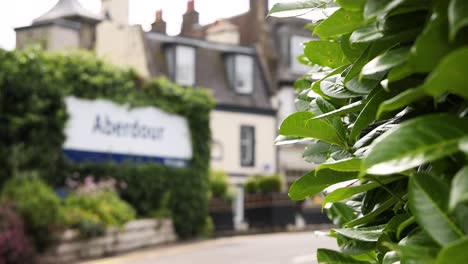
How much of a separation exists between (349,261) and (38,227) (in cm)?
1235

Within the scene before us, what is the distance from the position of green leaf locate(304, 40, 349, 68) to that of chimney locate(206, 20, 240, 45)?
2964 centimetres

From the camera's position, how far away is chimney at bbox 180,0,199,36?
32219mm

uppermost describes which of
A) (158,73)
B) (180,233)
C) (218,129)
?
(158,73)

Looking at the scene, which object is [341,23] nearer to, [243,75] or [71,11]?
[71,11]

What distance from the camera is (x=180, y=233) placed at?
18.9m

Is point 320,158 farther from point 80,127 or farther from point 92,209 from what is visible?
point 80,127

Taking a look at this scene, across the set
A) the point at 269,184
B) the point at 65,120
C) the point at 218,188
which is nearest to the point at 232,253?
the point at 65,120

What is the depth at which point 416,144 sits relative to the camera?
3.36 ft

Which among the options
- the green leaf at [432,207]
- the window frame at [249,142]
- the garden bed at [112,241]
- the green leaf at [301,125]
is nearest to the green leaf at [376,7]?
the green leaf at [432,207]

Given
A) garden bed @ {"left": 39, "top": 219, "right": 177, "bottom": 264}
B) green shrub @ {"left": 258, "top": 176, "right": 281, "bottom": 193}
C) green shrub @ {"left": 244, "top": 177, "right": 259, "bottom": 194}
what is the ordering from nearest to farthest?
garden bed @ {"left": 39, "top": 219, "right": 177, "bottom": 264}
green shrub @ {"left": 258, "top": 176, "right": 281, "bottom": 193}
green shrub @ {"left": 244, "top": 177, "right": 259, "bottom": 194}

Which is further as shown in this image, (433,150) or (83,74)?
(83,74)

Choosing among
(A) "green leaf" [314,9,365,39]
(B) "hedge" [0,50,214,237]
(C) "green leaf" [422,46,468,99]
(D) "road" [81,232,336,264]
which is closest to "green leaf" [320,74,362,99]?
(A) "green leaf" [314,9,365,39]

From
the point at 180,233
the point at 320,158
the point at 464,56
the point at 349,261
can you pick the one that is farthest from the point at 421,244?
Answer: the point at 180,233

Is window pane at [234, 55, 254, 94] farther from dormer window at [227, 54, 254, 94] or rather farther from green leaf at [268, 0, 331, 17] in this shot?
green leaf at [268, 0, 331, 17]
